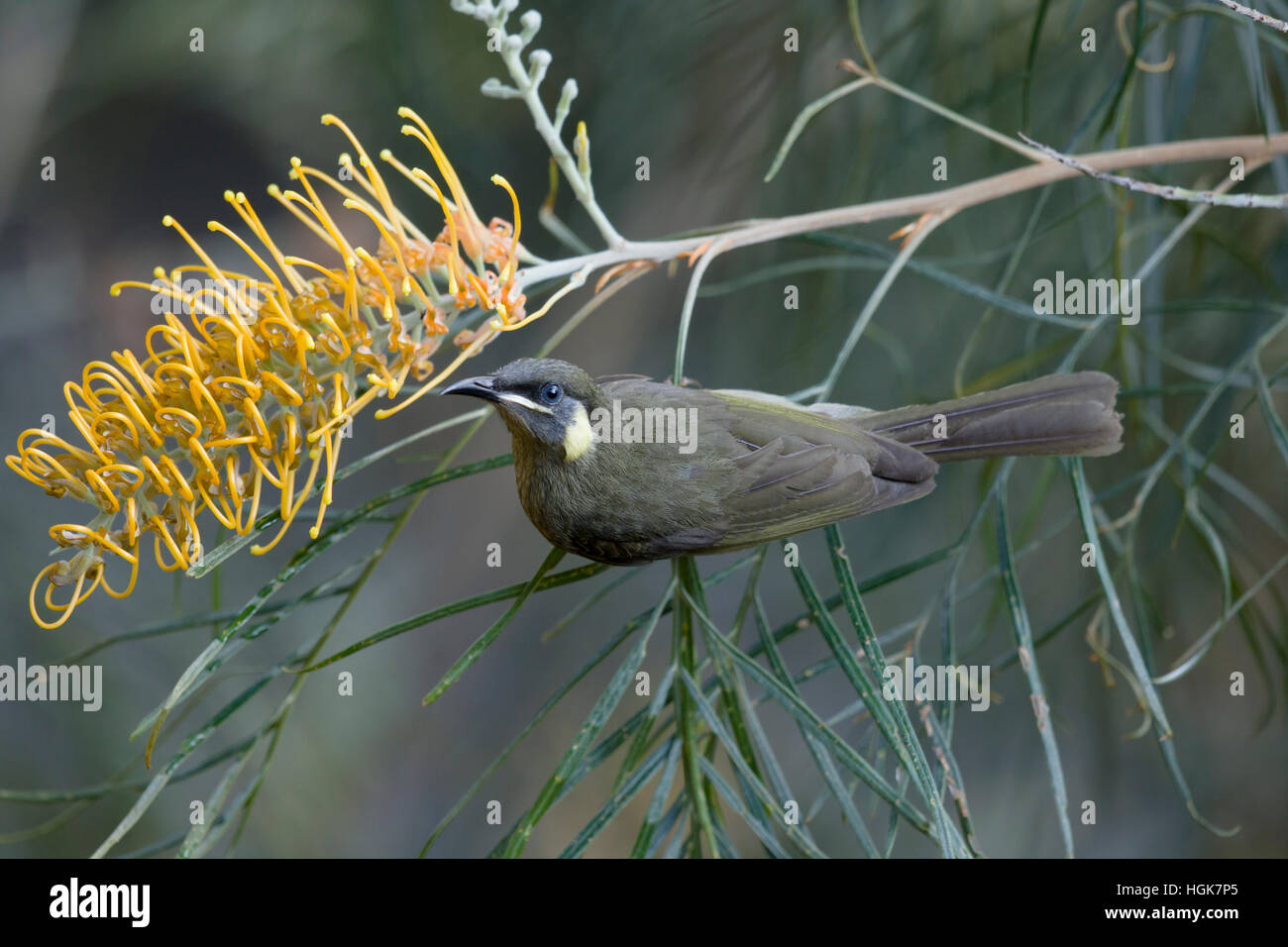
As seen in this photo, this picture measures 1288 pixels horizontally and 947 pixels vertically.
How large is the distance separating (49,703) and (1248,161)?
4.29ft

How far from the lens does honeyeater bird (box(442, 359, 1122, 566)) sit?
1.66 ft

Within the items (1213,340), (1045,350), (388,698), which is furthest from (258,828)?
(1213,340)

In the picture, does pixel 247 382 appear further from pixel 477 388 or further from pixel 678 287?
pixel 678 287

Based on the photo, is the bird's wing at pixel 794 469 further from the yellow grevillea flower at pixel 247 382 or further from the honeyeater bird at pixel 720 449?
the yellow grevillea flower at pixel 247 382

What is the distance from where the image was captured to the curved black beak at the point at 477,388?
0.48 m

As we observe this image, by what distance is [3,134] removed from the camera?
118 centimetres

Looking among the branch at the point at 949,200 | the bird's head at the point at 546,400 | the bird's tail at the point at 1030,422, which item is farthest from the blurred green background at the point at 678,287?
the bird's head at the point at 546,400

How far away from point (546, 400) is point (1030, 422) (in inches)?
11.5

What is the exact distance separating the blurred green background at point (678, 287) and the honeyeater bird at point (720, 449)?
188mm

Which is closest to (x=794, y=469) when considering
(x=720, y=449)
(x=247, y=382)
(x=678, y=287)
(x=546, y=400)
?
(x=720, y=449)

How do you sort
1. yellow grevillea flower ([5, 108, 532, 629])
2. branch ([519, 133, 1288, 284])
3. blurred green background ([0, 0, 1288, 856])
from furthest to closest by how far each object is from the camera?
1. blurred green background ([0, 0, 1288, 856])
2. branch ([519, 133, 1288, 284])
3. yellow grevillea flower ([5, 108, 532, 629])

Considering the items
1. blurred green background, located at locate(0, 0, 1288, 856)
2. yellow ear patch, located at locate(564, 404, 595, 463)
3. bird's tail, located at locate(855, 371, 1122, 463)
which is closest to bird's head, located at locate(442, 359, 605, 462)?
yellow ear patch, located at locate(564, 404, 595, 463)

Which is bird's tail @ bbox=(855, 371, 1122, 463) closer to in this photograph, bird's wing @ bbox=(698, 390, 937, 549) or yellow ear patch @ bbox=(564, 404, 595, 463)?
bird's wing @ bbox=(698, 390, 937, 549)
